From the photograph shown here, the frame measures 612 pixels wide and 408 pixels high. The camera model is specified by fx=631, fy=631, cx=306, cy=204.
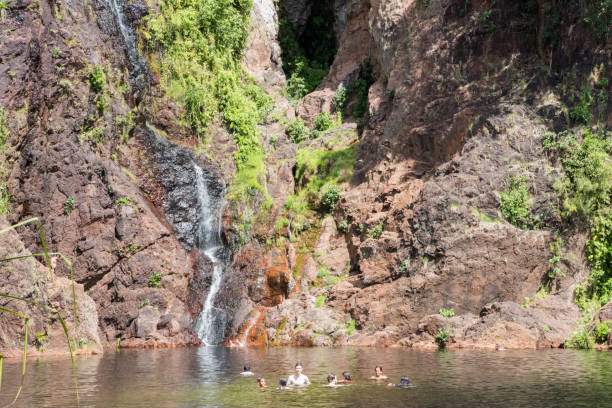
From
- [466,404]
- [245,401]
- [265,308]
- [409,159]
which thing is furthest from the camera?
[409,159]

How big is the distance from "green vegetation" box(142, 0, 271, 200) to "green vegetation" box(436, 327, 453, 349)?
16.0 metres

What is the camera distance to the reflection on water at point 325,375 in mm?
13570

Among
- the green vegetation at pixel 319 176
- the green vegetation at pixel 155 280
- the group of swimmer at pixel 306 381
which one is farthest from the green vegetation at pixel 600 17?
the green vegetation at pixel 155 280

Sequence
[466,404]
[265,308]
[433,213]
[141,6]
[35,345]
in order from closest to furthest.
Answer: [466,404] < [35,345] < [433,213] < [265,308] < [141,6]

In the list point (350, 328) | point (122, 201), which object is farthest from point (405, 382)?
point (122, 201)

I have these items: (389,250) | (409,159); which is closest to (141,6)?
(409,159)

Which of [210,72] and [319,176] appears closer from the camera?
[319,176]

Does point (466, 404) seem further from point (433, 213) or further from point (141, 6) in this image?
point (141, 6)

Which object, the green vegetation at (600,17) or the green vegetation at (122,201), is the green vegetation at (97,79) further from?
the green vegetation at (600,17)

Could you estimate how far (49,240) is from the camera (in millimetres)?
30375

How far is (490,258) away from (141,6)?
2700 cm

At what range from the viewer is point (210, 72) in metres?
43.1

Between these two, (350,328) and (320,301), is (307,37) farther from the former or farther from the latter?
(350,328)

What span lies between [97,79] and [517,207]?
23142mm
